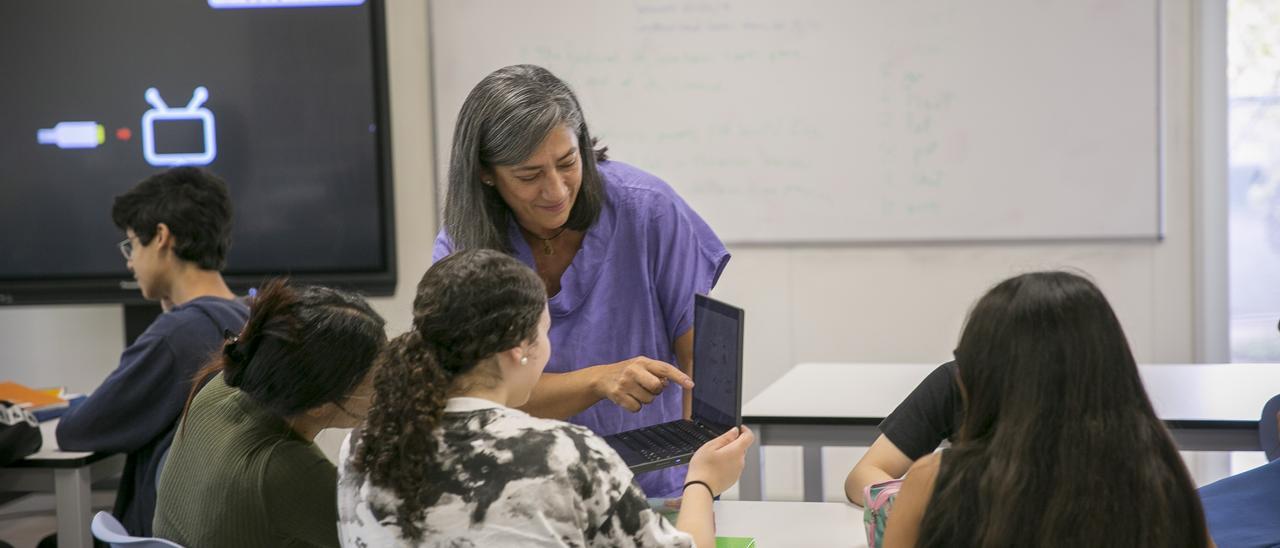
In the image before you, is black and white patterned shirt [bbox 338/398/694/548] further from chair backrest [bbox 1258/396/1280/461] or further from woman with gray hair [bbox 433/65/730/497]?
chair backrest [bbox 1258/396/1280/461]

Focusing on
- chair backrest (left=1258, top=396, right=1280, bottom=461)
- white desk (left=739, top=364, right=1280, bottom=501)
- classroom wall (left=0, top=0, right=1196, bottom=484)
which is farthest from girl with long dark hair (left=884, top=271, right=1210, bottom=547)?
classroom wall (left=0, top=0, right=1196, bottom=484)

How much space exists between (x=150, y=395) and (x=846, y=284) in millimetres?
2270

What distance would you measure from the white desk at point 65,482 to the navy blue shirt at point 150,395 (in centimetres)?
11

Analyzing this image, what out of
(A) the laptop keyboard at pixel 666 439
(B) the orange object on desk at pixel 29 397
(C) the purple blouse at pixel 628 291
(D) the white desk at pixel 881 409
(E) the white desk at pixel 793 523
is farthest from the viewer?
(B) the orange object on desk at pixel 29 397

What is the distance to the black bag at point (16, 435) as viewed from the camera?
2660mm

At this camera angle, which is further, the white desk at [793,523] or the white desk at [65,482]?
the white desk at [65,482]

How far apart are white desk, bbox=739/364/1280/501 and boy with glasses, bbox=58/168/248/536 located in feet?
4.03

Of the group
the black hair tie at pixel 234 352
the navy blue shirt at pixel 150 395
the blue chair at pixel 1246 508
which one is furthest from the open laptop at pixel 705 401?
the navy blue shirt at pixel 150 395

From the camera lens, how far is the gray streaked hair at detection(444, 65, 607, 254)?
5.85ft

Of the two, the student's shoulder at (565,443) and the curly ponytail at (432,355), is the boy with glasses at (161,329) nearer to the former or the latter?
the curly ponytail at (432,355)

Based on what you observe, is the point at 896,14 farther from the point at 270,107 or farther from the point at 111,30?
the point at 111,30

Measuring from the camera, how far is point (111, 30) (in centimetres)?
413

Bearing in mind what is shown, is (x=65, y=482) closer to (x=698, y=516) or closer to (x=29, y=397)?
(x=29, y=397)

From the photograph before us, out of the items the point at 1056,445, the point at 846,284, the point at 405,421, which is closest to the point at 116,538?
the point at 405,421
